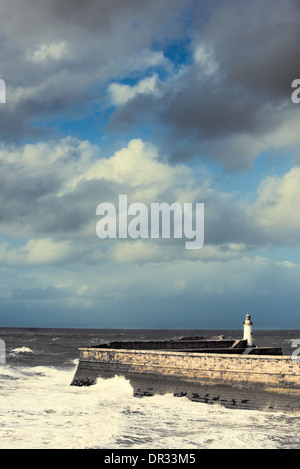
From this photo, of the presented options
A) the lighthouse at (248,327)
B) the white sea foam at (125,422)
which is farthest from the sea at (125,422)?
the lighthouse at (248,327)

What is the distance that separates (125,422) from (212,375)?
4.78m

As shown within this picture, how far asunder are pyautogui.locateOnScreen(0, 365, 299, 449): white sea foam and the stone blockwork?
46 cm

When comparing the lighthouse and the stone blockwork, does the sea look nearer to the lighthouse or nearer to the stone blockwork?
the stone blockwork

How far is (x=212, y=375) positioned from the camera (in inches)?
889

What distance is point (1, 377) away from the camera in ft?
115

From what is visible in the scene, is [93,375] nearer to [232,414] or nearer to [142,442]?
[232,414]

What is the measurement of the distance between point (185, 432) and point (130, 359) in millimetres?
7756

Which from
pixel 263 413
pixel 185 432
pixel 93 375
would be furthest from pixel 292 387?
pixel 93 375

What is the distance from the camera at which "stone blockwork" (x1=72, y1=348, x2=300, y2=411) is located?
2061 cm

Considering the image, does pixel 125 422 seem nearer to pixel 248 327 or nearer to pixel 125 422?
pixel 125 422

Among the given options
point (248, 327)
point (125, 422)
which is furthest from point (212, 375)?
point (248, 327)

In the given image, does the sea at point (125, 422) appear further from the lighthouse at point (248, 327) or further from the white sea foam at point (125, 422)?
the lighthouse at point (248, 327)

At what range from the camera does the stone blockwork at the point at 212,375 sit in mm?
20609

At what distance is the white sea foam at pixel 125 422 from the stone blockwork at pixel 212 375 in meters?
0.46
